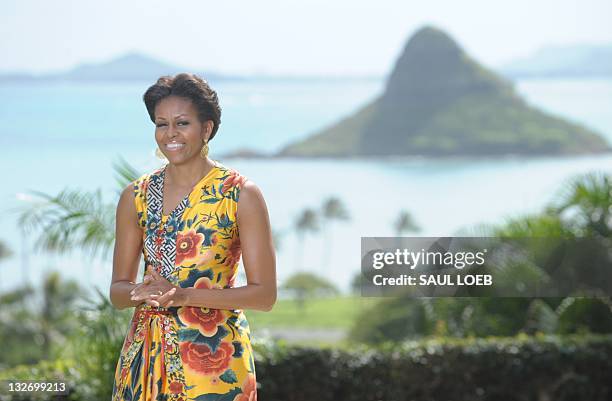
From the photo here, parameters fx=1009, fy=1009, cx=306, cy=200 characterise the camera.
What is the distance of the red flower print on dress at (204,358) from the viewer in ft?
7.74

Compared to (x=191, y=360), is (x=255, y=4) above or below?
above

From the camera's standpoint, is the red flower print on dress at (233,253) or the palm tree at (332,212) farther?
the palm tree at (332,212)

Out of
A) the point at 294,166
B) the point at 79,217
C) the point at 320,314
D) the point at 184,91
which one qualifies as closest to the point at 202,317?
the point at 184,91

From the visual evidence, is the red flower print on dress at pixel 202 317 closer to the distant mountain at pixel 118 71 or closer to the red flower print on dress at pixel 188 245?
the red flower print on dress at pixel 188 245

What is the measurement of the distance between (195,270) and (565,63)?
1385 centimetres

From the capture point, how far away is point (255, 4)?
13602 mm

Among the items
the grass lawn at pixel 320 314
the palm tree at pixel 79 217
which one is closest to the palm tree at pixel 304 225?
the grass lawn at pixel 320 314

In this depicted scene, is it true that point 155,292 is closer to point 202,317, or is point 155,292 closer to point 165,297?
point 165,297

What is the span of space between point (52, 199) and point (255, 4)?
9387mm

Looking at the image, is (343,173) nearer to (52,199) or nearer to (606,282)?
(606,282)

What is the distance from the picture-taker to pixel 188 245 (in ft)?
7.80

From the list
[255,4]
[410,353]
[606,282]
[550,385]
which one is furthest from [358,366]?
[255,4]

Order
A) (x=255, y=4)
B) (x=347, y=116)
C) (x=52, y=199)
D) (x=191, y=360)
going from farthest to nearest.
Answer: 1. (x=347, y=116)
2. (x=255, y=4)
3. (x=52, y=199)
4. (x=191, y=360)

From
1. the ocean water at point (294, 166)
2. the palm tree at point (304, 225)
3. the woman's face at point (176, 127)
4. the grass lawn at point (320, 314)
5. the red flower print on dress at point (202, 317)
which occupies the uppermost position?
the ocean water at point (294, 166)
